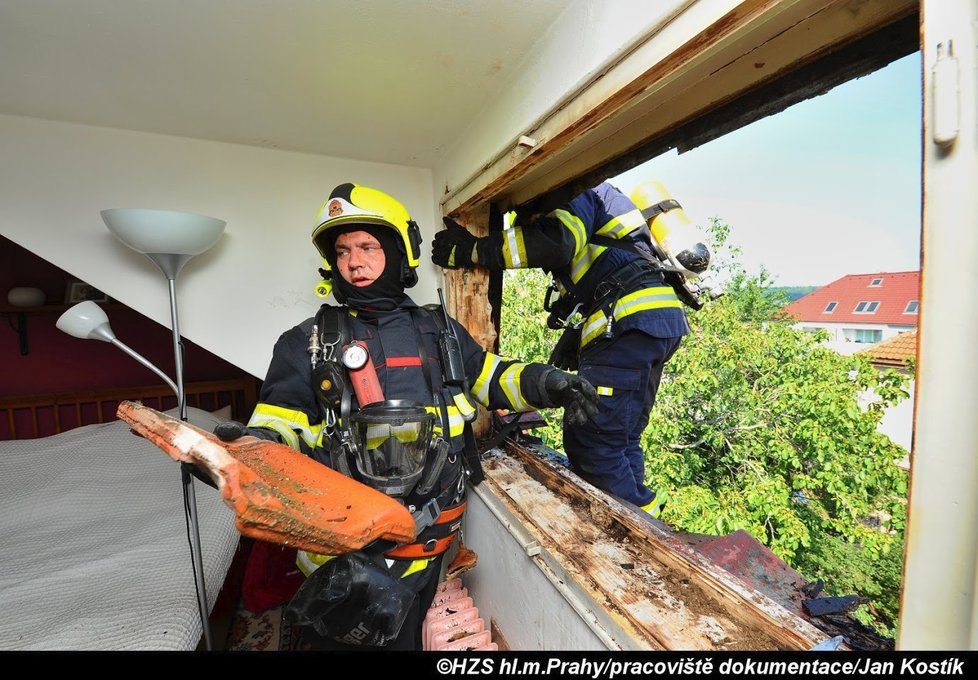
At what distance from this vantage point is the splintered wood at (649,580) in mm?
760

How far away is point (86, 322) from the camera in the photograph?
1.19 meters

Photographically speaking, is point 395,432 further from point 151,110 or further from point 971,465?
point 151,110

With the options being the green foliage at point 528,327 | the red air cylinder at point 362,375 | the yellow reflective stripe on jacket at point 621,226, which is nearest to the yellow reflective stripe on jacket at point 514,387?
the red air cylinder at point 362,375

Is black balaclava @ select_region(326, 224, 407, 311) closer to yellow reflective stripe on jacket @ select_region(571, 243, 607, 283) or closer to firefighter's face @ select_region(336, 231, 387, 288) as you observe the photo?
firefighter's face @ select_region(336, 231, 387, 288)

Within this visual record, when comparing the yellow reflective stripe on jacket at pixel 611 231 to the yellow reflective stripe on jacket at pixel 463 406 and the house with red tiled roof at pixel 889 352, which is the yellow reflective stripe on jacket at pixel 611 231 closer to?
the yellow reflective stripe on jacket at pixel 463 406

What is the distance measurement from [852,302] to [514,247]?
9268mm

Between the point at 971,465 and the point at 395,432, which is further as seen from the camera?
the point at 395,432

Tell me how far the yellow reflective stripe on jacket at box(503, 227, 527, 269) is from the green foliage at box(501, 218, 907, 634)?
361cm

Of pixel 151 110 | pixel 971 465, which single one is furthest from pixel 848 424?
pixel 151 110

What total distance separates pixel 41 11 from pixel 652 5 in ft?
4.67

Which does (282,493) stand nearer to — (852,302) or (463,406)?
(463,406)

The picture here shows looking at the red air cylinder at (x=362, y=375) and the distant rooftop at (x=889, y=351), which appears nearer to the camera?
the red air cylinder at (x=362, y=375)

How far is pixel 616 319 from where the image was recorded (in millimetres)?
1817

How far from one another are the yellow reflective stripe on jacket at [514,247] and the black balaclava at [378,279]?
1.43ft
